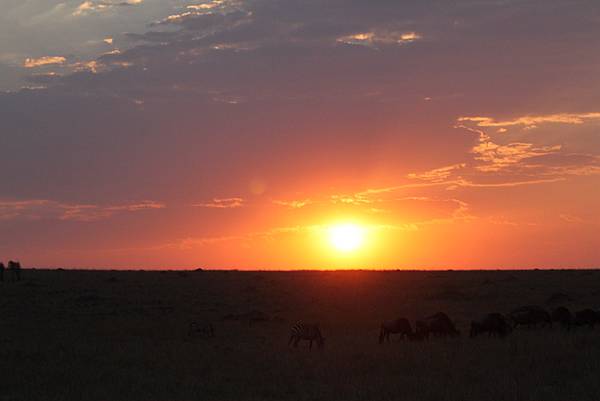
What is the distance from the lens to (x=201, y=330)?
30188 mm

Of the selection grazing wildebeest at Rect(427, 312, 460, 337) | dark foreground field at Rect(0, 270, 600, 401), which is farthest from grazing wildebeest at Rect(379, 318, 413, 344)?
grazing wildebeest at Rect(427, 312, 460, 337)

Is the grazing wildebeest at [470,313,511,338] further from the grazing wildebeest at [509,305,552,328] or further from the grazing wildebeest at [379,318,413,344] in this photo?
the grazing wildebeest at [509,305,552,328]

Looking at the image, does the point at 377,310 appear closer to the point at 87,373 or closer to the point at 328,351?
the point at 328,351

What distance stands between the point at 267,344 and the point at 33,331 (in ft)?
34.1

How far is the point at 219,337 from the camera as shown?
29.9m

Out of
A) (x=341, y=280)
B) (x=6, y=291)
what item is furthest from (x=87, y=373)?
(x=341, y=280)

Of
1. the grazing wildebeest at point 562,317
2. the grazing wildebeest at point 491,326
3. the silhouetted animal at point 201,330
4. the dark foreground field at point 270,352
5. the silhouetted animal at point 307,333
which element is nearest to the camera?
the dark foreground field at point 270,352

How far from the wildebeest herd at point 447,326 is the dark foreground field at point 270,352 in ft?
2.29

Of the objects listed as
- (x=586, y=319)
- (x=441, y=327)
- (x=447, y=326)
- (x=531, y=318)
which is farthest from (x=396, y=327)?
(x=586, y=319)

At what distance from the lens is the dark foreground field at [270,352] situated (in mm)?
17625

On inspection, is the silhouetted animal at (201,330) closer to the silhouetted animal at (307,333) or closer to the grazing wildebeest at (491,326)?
the silhouetted animal at (307,333)

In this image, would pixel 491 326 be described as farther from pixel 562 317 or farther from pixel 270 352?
pixel 270 352

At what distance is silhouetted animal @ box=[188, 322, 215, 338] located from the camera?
98.4 feet

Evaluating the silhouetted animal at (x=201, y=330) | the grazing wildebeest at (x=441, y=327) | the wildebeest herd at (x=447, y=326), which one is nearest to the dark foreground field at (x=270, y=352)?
the silhouetted animal at (x=201, y=330)
